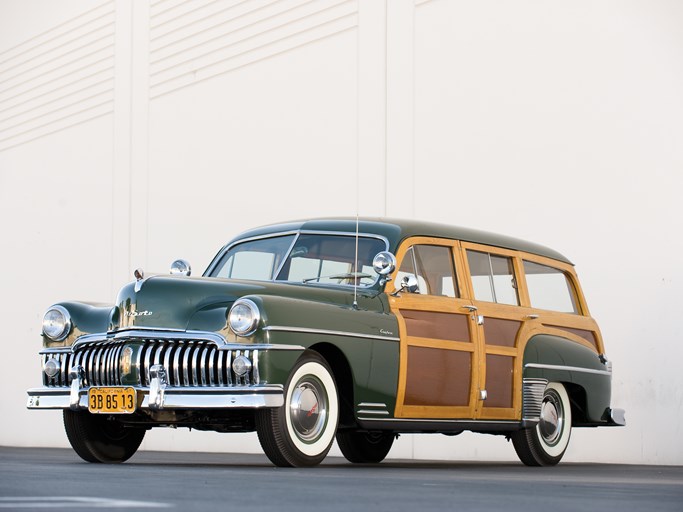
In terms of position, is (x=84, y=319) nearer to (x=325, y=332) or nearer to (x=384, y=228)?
(x=325, y=332)

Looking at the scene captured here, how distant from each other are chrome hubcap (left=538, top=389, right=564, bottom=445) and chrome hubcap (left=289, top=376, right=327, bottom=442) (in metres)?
2.80

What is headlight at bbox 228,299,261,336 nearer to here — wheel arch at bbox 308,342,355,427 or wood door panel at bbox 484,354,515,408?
wheel arch at bbox 308,342,355,427

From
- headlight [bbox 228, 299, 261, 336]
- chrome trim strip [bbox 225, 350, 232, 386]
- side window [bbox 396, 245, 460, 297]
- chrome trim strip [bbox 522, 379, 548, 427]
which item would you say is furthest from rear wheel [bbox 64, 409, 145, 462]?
chrome trim strip [bbox 522, 379, 548, 427]

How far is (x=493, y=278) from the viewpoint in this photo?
9.82 m

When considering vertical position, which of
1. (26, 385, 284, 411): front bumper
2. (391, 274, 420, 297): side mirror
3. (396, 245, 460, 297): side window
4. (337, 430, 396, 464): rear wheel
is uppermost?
(396, 245, 460, 297): side window

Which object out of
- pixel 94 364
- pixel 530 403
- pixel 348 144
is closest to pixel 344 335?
pixel 94 364

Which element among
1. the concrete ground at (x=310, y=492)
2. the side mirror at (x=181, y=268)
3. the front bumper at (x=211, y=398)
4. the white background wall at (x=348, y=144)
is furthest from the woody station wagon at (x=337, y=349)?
the white background wall at (x=348, y=144)

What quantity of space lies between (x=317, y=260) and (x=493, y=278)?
1.61 m

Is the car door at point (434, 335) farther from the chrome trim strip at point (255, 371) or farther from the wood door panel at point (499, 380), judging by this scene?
the chrome trim strip at point (255, 371)

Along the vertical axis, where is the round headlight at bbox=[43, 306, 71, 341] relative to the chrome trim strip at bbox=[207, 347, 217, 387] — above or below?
above

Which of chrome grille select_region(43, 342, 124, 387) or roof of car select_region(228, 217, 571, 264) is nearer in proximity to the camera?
chrome grille select_region(43, 342, 124, 387)

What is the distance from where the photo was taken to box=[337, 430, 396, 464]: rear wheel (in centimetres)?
1042

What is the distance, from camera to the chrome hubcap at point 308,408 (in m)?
7.62

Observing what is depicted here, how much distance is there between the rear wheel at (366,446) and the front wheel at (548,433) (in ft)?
3.61
